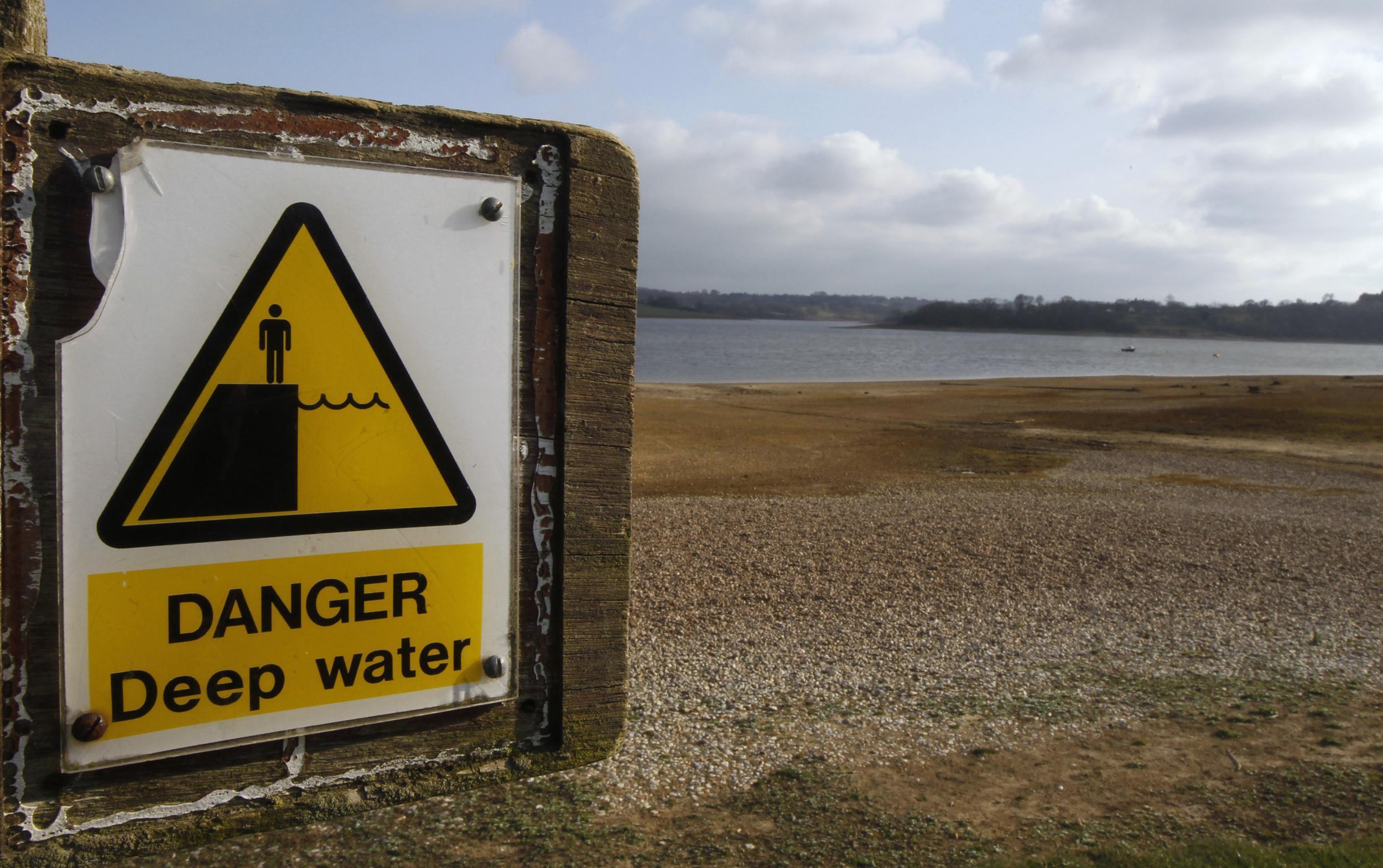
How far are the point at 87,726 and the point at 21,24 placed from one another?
73.5 inches

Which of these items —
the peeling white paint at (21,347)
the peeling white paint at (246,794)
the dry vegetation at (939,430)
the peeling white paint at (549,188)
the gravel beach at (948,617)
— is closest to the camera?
the peeling white paint at (21,347)

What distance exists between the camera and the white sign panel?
2.20 metres

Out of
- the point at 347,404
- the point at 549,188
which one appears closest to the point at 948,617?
the point at 549,188

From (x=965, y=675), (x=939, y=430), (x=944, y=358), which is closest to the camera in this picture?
(x=965, y=675)

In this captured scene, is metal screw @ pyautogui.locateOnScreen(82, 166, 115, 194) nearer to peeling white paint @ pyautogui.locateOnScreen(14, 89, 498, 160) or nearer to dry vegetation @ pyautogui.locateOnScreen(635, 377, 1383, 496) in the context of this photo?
peeling white paint @ pyautogui.locateOnScreen(14, 89, 498, 160)

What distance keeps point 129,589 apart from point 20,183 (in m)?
1.00

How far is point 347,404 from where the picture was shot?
2.40 meters

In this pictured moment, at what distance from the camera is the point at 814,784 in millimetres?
4234

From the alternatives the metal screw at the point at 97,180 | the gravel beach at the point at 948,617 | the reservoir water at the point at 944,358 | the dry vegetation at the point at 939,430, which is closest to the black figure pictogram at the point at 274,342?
the metal screw at the point at 97,180

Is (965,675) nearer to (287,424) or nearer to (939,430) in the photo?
(287,424)

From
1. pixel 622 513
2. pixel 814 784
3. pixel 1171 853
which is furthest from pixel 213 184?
pixel 1171 853

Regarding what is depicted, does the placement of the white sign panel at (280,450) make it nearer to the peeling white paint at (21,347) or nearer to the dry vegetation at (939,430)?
the peeling white paint at (21,347)

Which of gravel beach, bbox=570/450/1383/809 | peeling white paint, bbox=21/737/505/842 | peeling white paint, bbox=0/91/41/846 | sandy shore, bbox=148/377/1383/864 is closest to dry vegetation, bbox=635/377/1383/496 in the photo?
sandy shore, bbox=148/377/1383/864

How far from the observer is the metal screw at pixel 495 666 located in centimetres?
271
